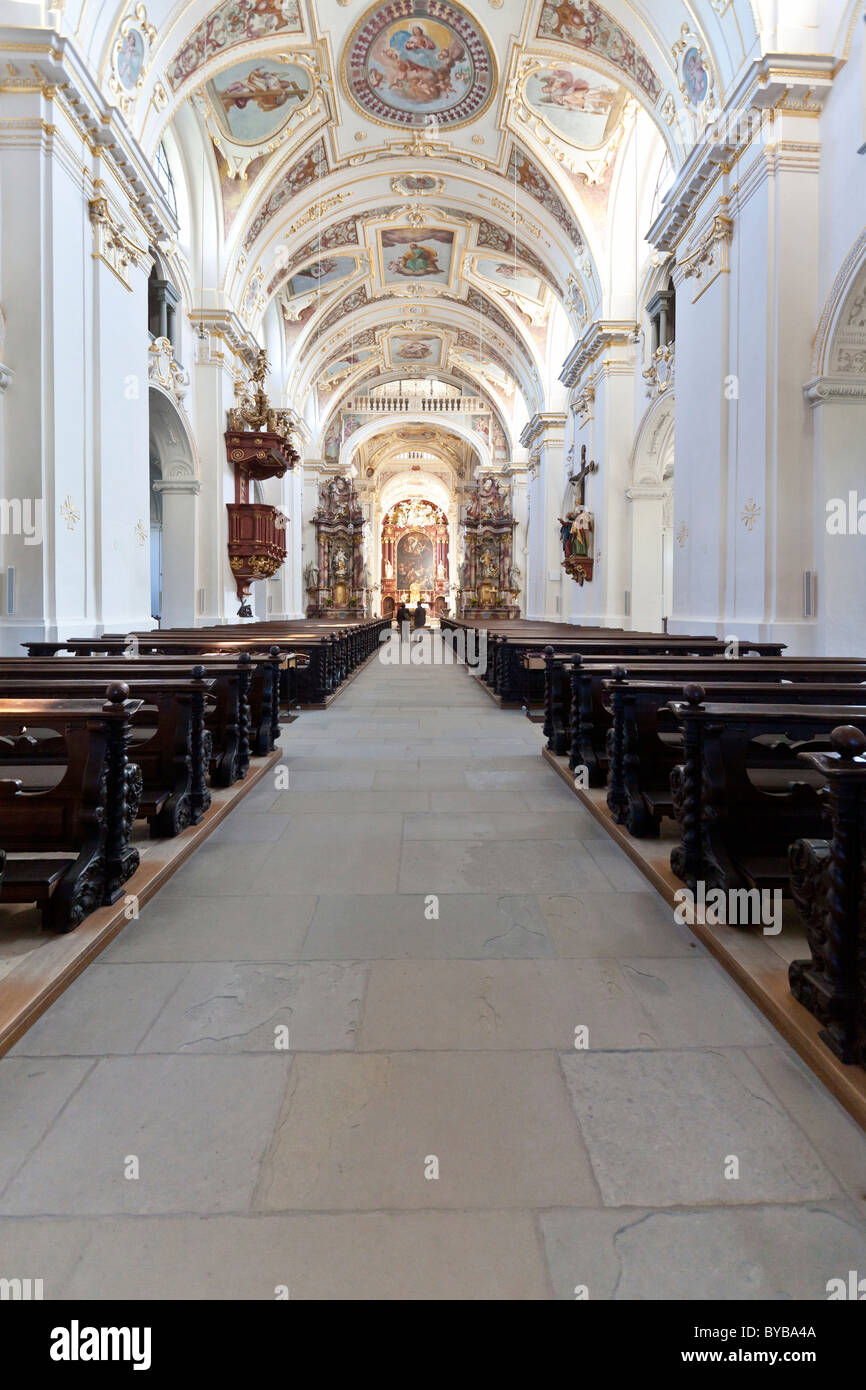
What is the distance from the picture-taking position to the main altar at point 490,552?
28.0m

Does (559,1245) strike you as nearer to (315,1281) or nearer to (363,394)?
(315,1281)

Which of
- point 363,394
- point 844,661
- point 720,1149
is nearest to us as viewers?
point 720,1149

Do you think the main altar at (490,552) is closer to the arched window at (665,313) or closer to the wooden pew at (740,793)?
the arched window at (665,313)

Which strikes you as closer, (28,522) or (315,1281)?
(315,1281)

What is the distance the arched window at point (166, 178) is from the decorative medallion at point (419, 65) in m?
3.00

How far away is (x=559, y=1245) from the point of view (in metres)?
1.45

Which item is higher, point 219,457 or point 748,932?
point 219,457

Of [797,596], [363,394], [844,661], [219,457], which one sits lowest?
[844,661]

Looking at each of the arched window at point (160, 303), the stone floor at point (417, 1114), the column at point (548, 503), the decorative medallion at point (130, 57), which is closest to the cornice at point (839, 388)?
the stone floor at point (417, 1114)

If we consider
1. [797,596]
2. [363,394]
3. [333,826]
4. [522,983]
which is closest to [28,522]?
[333,826]

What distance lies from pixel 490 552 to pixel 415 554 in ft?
48.1

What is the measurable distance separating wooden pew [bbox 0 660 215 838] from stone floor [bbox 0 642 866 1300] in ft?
2.16

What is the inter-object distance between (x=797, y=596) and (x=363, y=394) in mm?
22543

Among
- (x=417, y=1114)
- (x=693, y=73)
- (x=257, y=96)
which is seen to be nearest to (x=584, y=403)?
(x=693, y=73)
